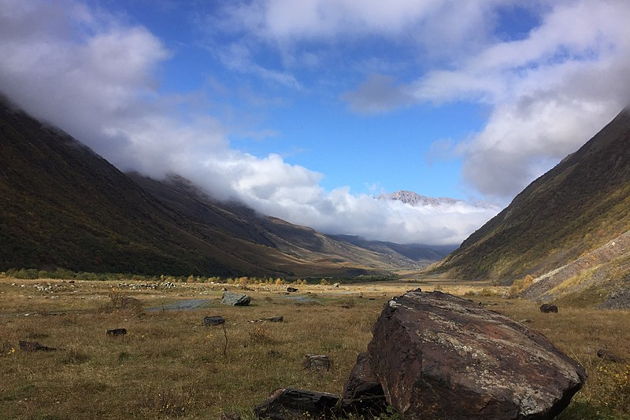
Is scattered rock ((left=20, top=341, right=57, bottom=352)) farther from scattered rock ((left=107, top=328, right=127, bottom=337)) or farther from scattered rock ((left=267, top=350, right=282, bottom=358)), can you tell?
scattered rock ((left=267, top=350, right=282, bottom=358))

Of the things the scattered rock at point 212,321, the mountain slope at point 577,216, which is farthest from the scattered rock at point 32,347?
the mountain slope at point 577,216

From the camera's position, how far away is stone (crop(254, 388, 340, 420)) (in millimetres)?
11617

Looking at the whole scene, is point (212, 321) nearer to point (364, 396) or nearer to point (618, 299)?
point (364, 396)

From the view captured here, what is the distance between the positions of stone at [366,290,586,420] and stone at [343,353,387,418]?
31 cm

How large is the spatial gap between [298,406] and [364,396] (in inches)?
71.3

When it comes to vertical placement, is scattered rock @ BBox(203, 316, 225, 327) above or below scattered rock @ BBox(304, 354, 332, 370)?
below

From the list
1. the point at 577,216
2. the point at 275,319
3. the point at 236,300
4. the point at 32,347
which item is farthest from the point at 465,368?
the point at 577,216

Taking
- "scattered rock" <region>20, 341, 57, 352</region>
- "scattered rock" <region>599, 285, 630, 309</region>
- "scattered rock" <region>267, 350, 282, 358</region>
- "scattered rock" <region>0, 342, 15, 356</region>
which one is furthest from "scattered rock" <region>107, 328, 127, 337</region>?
"scattered rock" <region>599, 285, 630, 309</region>

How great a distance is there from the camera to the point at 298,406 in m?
11.9

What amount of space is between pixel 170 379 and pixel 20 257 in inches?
4066

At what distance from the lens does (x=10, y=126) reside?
568ft

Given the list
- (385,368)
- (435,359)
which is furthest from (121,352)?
→ (435,359)

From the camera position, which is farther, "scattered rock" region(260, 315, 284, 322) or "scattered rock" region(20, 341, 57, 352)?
"scattered rock" region(260, 315, 284, 322)

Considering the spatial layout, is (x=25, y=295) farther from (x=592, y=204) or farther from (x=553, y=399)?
(x=592, y=204)
